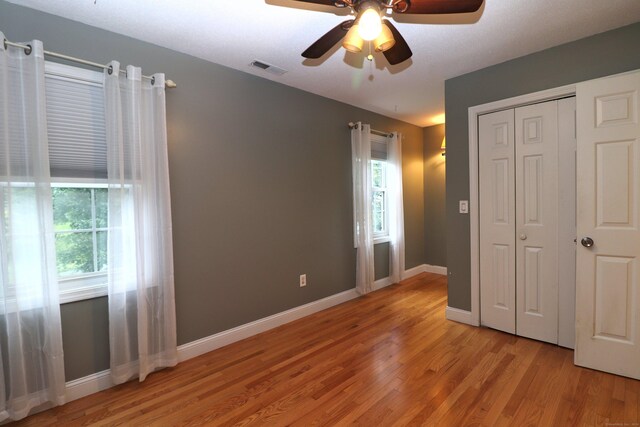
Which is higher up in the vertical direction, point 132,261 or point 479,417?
point 132,261

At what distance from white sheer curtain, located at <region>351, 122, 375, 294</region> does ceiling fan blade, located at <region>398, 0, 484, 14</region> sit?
2412 mm

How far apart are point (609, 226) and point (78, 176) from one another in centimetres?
383

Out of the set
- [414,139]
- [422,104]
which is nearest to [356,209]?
[422,104]

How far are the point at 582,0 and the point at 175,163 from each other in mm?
3133

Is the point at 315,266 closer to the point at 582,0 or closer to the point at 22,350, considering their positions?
the point at 22,350

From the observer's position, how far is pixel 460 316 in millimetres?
3205

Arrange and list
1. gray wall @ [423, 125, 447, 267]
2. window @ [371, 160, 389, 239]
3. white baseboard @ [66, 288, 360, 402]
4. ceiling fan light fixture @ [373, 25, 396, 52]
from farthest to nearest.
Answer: gray wall @ [423, 125, 447, 267]
window @ [371, 160, 389, 239]
white baseboard @ [66, 288, 360, 402]
ceiling fan light fixture @ [373, 25, 396, 52]

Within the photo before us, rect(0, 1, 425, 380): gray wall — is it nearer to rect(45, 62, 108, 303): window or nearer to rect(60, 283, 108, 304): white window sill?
rect(60, 283, 108, 304): white window sill

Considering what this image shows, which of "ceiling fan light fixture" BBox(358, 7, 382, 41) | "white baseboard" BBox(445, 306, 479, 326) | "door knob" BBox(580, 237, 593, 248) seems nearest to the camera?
"ceiling fan light fixture" BBox(358, 7, 382, 41)

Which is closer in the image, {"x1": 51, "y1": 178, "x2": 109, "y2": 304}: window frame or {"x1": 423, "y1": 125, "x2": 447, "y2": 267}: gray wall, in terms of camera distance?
{"x1": 51, "y1": 178, "x2": 109, "y2": 304}: window frame

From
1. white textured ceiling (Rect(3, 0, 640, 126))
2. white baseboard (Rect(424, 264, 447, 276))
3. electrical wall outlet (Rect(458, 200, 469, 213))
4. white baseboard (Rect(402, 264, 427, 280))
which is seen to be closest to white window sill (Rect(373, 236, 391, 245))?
white baseboard (Rect(402, 264, 427, 280))

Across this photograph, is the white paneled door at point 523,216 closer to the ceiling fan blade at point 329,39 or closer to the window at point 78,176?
the ceiling fan blade at point 329,39

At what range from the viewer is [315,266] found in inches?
143

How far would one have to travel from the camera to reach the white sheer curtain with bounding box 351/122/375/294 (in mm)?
3992
